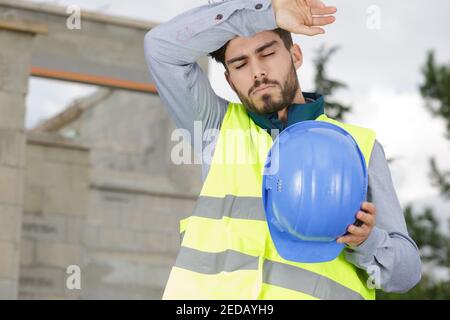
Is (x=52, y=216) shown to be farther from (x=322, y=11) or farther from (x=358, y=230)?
(x=358, y=230)

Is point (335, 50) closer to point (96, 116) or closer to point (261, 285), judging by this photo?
point (261, 285)

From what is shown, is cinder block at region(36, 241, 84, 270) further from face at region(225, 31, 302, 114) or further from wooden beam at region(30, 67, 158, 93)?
face at region(225, 31, 302, 114)

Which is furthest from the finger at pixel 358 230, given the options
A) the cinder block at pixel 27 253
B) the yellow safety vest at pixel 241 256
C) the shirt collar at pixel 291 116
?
the cinder block at pixel 27 253

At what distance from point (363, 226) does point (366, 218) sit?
0.03 metres

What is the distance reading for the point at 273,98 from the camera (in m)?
3.23

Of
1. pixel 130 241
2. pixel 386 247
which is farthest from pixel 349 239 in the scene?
pixel 130 241

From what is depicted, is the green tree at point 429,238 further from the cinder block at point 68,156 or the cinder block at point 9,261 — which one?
the cinder block at point 9,261

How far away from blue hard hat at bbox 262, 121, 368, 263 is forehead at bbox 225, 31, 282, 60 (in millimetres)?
368

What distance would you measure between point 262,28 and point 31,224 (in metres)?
8.24

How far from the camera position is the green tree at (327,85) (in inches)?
380

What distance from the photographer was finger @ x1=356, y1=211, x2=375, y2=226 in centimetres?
286

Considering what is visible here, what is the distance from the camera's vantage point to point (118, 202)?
16.0 m

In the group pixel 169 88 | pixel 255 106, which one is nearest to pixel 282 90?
pixel 255 106

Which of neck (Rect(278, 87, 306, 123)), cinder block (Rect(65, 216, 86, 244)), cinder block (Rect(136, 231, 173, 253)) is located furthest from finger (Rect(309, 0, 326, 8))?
cinder block (Rect(136, 231, 173, 253))
